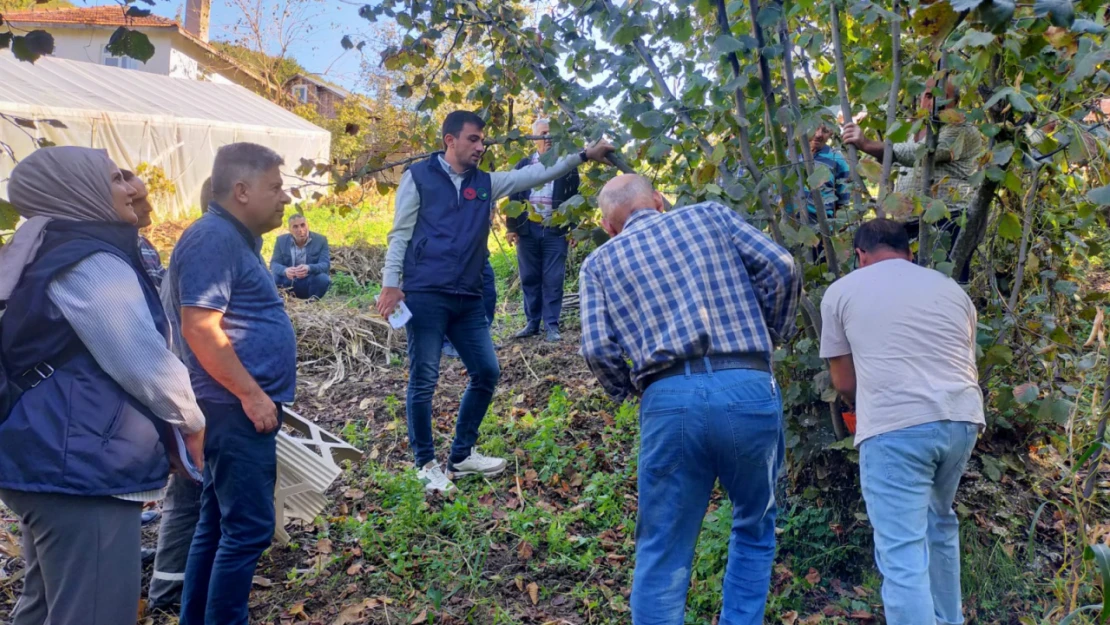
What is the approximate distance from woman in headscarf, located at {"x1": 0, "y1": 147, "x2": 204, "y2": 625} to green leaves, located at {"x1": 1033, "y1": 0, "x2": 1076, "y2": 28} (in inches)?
104

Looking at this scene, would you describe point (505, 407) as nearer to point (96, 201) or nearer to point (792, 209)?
point (792, 209)

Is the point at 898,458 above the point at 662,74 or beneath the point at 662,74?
beneath

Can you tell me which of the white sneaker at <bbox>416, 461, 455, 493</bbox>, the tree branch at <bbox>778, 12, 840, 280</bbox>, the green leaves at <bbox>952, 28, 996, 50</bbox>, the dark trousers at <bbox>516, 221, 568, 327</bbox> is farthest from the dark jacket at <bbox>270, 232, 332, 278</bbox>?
the green leaves at <bbox>952, 28, 996, 50</bbox>

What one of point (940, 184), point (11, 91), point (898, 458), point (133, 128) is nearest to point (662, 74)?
point (940, 184)

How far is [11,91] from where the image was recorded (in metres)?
15.2

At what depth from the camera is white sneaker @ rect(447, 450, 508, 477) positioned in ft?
16.5

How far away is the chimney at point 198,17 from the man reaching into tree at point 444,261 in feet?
113

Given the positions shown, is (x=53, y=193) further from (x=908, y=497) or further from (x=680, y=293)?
(x=908, y=497)

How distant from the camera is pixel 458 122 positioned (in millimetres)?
4562

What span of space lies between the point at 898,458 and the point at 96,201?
2.81m

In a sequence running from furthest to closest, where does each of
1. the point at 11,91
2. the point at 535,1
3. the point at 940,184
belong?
the point at 11,91 → the point at 535,1 → the point at 940,184

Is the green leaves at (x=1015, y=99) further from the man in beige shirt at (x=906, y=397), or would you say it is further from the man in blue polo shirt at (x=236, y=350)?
the man in blue polo shirt at (x=236, y=350)

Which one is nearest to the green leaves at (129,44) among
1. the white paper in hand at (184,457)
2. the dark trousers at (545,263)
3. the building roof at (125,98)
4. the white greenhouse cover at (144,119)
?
the white paper in hand at (184,457)

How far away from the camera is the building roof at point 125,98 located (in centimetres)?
1595
